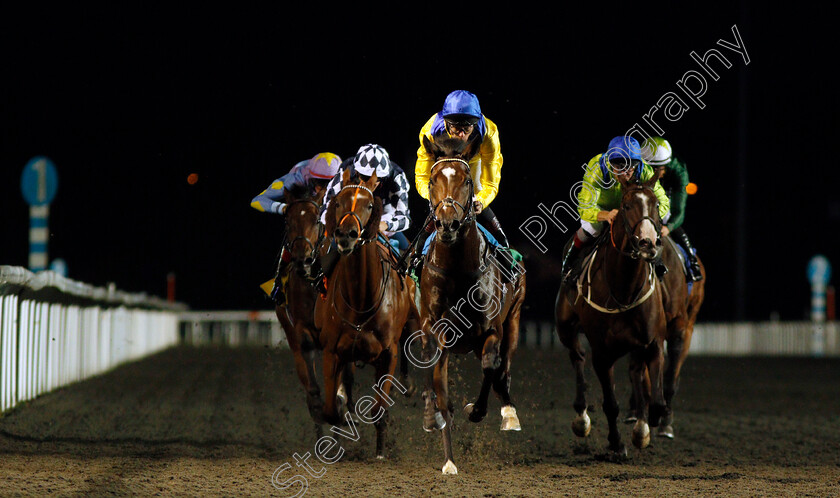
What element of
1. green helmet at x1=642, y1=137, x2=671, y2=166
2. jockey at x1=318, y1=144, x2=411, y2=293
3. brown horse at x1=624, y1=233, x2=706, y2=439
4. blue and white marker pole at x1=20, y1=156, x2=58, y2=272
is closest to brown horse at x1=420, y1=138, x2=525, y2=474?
jockey at x1=318, y1=144, x2=411, y2=293

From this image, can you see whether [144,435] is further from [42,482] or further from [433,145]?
[433,145]

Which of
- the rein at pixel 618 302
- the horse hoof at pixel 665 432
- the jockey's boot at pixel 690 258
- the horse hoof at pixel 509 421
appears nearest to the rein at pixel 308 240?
the horse hoof at pixel 509 421

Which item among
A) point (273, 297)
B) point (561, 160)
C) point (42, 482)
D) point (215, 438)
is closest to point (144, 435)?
point (215, 438)

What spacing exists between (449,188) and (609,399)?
2478 mm

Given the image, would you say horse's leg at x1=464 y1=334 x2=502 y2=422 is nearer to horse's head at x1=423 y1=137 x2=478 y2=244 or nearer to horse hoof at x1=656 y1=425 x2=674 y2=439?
horse's head at x1=423 y1=137 x2=478 y2=244

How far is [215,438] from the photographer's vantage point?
9.12m

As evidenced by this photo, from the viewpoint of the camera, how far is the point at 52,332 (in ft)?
41.2

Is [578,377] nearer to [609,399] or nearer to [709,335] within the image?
[609,399]

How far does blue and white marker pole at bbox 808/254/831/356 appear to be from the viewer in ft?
85.8

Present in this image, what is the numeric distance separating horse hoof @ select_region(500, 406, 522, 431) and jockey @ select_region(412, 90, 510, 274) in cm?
119

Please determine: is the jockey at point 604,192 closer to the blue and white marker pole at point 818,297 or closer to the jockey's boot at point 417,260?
the jockey's boot at point 417,260

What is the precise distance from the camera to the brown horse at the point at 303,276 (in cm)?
839

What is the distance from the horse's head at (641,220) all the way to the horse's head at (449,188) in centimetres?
130

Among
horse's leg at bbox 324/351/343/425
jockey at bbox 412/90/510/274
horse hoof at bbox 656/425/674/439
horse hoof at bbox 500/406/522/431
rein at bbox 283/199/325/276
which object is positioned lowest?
horse hoof at bbox 656/425/674/439
